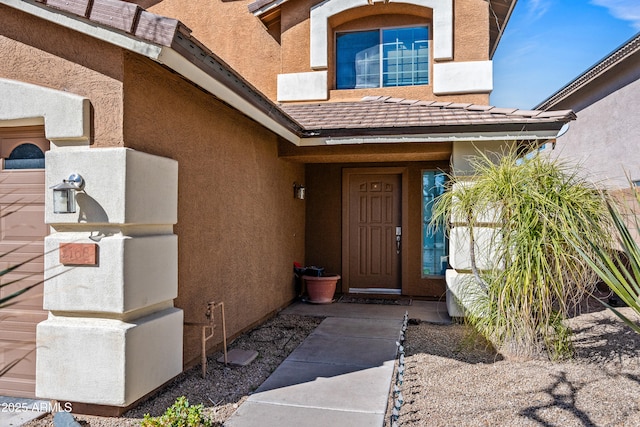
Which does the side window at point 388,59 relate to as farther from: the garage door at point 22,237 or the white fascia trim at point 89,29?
the garage door at point 22,237

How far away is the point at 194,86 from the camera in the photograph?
5629 mm

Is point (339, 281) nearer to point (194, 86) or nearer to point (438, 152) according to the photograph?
point (438, 152)

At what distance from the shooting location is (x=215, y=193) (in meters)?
6.25

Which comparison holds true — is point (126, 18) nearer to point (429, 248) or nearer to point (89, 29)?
point (89, 29)

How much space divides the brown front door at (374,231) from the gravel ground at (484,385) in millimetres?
3766

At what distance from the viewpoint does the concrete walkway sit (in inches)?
180

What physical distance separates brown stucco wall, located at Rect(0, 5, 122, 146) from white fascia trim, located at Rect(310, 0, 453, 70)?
6740mm

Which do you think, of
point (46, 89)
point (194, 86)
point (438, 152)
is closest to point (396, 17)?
point (438, 152)

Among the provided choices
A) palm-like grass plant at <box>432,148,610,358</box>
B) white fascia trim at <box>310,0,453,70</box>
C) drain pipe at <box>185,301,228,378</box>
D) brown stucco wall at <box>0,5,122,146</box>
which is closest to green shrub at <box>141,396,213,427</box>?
drain pipe at <box>185,301,228,378</box>

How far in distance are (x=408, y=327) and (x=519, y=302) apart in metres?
2.50

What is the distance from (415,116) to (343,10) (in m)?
3.81

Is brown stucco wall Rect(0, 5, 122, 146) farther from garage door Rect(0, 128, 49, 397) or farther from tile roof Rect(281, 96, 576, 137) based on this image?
tile roof Rect(281, 96, 576, 137)

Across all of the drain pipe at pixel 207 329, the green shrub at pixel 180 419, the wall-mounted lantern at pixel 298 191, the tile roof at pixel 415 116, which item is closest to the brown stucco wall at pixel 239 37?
the tile roof at pixel 415 116

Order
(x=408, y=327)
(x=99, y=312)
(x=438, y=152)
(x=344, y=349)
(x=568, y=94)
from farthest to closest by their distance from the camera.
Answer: (x=568, y=94) → (x=438, y=152) → (x=408, y=327) → (x=344, y=349) → (x=99, y=312)
